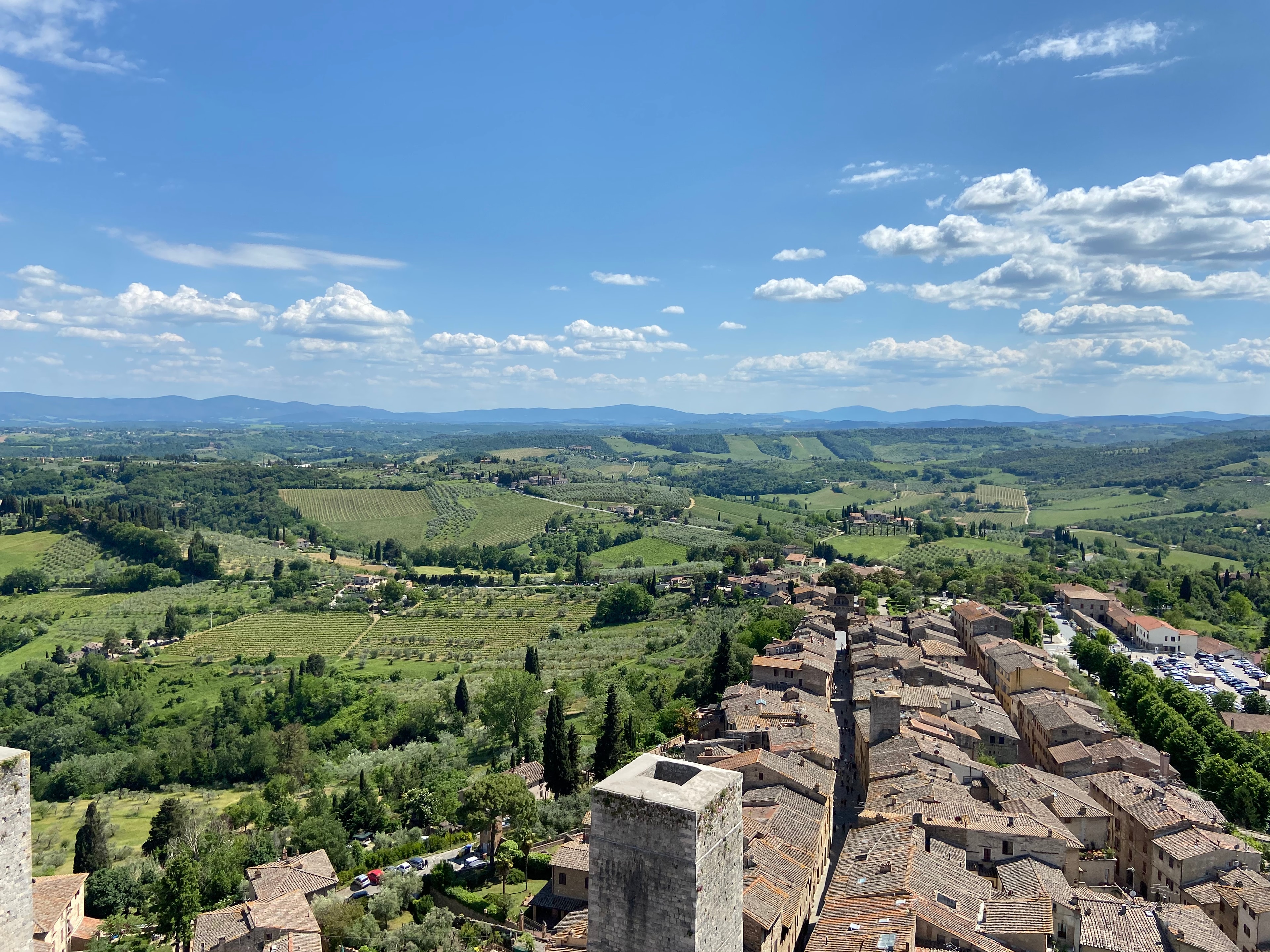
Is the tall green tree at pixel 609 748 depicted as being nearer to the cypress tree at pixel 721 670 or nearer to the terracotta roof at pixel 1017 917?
the cypress tree at pixel 721 670

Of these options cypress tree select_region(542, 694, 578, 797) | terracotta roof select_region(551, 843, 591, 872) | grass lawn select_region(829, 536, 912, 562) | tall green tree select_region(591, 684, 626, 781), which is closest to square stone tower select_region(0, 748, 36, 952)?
terracotta roof select_region(551, 843, 591, 872)

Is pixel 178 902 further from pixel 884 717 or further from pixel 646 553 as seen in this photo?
pixel 646 553

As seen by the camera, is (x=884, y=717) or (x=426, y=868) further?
(x=884, y=717)

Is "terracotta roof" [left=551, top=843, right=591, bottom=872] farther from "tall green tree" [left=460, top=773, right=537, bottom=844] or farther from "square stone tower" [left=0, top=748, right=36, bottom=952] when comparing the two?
"square stone tower" [left=0, top=748, right=36, bottom=952]

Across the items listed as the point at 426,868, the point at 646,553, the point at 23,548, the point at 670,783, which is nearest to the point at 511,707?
the point at 426,868

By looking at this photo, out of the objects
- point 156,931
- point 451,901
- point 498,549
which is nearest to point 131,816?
point 156,931

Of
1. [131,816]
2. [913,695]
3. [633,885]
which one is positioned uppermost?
[633,885]

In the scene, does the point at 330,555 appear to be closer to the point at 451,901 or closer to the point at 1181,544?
the point at 451,901
